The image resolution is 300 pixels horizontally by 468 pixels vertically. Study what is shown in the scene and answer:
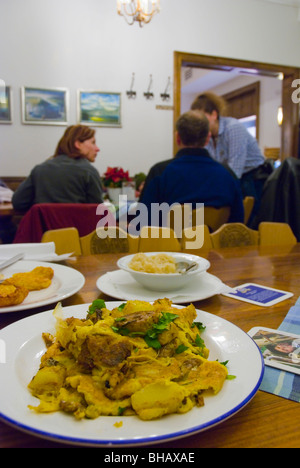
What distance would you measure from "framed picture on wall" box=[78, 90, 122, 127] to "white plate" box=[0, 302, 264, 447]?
427 centimetres

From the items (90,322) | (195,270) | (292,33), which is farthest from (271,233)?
(292,33)

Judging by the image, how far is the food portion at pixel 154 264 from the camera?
89cm

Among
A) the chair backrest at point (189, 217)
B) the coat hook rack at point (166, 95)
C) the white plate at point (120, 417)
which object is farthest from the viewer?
the coat hook rack at point (166, 95)

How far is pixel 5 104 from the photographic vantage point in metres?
4.26

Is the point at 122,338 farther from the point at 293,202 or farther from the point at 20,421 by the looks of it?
the point at 293,202

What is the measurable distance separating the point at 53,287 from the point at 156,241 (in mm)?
798

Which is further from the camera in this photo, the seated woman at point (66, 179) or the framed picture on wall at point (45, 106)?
the framed picture on wall at point (45, 106)

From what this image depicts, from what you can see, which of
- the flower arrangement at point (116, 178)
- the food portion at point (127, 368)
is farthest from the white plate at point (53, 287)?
the flower arrangement at point (116, 178)

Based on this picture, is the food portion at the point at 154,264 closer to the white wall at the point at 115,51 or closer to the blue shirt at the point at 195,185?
the blue shirt at the point at 195,185

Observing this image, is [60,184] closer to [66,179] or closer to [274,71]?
[66,179]

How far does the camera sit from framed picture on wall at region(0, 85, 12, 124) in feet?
13.9

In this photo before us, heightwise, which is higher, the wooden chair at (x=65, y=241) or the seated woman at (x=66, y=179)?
the seated woman at (x=66, y=179)

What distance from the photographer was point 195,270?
2.87 ft

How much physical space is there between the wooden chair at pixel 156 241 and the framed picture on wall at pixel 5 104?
329 centimetres
